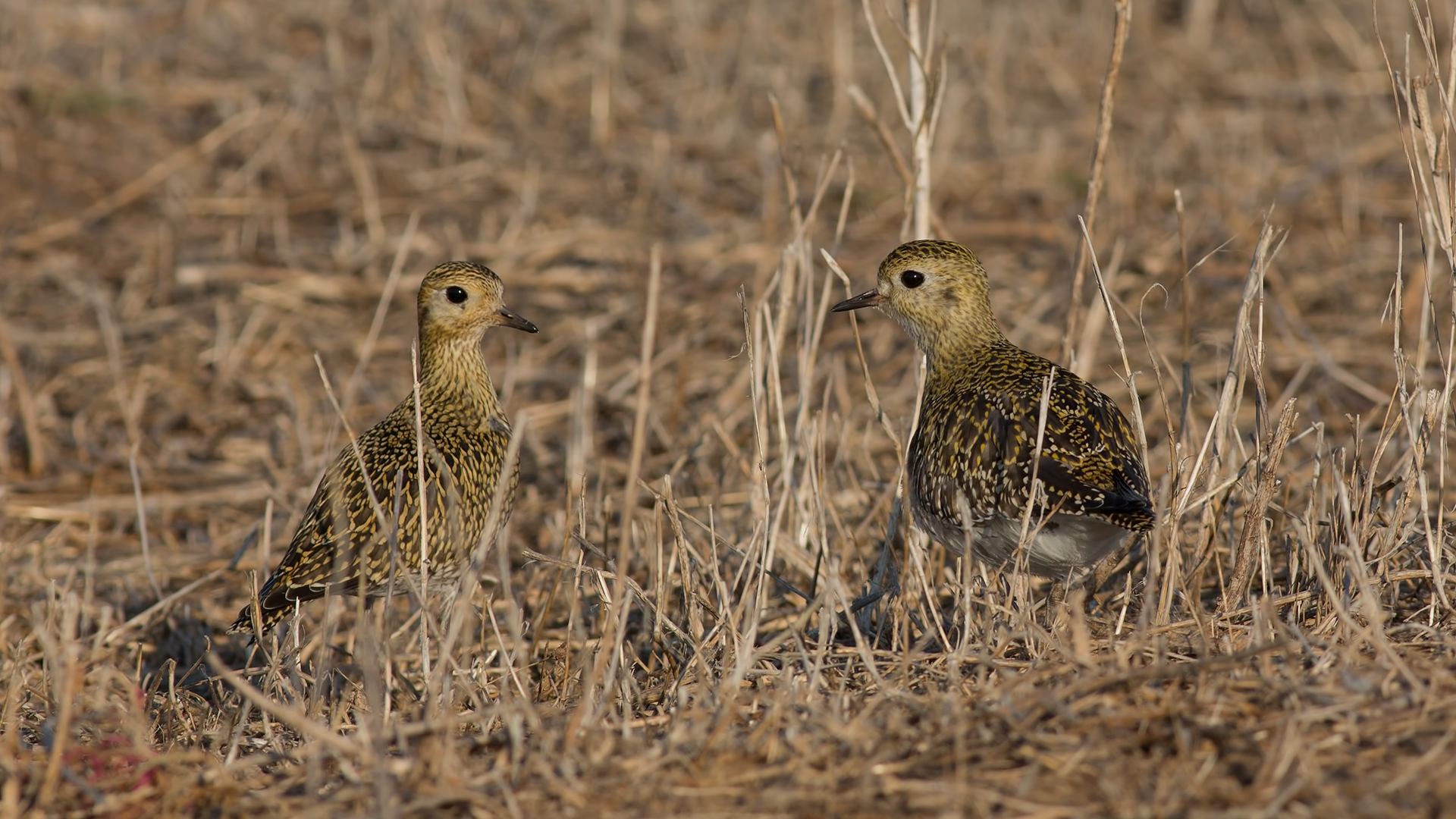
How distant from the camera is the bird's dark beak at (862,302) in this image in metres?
6.53

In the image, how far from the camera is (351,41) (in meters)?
13.8

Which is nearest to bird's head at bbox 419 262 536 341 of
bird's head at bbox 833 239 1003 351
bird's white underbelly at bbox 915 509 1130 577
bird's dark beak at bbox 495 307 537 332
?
bird's dark beak at bbox 495 307 537 332

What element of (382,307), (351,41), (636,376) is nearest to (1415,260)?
(636,376)

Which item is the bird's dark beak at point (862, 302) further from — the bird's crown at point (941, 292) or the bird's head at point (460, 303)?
the bird's head at point (460, 303)

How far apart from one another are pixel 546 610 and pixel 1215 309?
588cm

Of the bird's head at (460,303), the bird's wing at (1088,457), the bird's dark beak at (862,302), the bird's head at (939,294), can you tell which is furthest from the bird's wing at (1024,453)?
the bird's head at (460,303)

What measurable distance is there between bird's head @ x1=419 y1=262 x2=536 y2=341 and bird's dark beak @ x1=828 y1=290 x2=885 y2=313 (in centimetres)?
142

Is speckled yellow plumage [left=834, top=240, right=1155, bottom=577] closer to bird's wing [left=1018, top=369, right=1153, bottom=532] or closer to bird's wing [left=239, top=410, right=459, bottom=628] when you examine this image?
bird's wing [left=1018, top=369, right=1153, bottom=532]

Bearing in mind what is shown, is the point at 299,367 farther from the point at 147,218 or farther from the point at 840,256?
the point at 840,256

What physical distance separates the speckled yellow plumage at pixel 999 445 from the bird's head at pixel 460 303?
1.62 m

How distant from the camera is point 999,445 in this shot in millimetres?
5746

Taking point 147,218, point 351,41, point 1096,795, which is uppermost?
point 351,41

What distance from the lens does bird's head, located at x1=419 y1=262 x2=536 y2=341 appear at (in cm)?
693

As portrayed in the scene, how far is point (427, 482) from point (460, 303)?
1.10 metres
